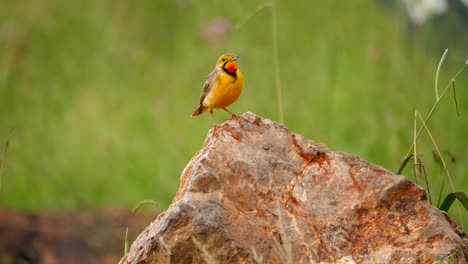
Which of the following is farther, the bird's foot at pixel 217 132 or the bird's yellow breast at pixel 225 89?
the bird's yellow breast at pixel 225 89

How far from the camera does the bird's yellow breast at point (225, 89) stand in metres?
4.73

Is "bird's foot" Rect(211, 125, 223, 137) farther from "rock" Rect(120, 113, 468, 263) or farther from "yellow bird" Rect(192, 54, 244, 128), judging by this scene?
"yellow bird" Rect(192, 54, 244, 128)

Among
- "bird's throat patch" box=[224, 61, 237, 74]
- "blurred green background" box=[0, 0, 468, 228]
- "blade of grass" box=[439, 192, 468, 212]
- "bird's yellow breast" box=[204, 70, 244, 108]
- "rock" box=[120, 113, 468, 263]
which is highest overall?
"blurred green background" box=[0, 0, 468, 228]

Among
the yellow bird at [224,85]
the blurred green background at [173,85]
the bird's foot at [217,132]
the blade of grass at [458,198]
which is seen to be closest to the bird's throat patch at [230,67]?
the yellow bird at [224,85]

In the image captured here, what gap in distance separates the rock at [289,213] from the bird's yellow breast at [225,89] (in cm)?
81

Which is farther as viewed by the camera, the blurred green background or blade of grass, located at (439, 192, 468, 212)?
the blurred green background

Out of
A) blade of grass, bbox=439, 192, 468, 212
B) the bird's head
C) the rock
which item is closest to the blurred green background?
the bird's head

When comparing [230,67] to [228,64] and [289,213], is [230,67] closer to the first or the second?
[228,64]

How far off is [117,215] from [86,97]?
7.10 feet

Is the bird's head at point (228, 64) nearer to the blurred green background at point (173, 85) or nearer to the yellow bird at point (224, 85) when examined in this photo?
the yellow bird at point (224, 85)

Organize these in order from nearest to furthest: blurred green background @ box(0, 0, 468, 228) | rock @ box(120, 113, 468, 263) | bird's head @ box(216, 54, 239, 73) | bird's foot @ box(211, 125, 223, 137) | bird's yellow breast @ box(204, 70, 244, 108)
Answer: rock @ box(120, 113, 468, 263), bird's foot @ box(211, 125, 223, 137), bird's yellow breast @ box(204, 70, 244, 108), bird's head @ box(216, 54, 239, 73), blurred green background @ box(0, 0, 468, 228)

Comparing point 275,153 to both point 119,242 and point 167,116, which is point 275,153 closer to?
point 119,242

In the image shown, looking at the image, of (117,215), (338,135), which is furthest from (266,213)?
(117,215)

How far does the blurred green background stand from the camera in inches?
352
